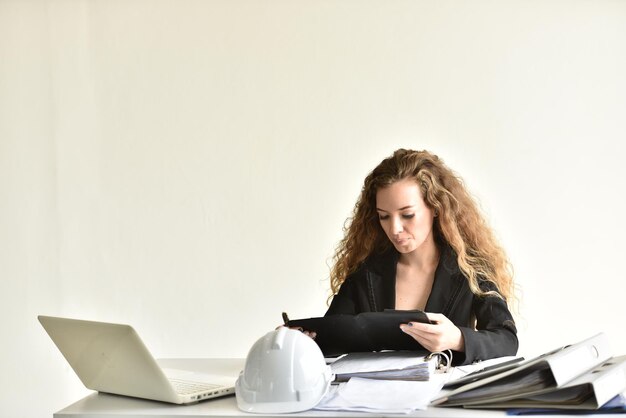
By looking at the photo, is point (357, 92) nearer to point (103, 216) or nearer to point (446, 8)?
point (446, 8)

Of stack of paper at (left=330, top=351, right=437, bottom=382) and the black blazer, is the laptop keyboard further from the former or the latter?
the black blazer

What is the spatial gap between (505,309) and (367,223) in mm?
554

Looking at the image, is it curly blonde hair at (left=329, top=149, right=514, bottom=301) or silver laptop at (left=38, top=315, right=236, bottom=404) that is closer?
silver laptop at (left=38, top=315, right=236, bottom=404)

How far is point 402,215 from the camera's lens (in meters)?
2.46

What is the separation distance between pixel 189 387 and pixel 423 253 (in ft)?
3.50

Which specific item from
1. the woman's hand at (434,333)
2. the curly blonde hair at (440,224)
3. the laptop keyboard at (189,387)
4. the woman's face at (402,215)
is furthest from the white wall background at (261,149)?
the laptop keyboard at (189,387)

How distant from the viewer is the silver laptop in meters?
1.60

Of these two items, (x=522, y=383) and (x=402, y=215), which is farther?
(x=402, y=215)

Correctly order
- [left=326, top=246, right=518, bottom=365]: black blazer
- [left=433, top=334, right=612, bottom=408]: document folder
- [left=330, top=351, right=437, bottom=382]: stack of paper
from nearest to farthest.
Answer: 1. [left=433, top=334, right=612, bottom=408]: document folder
2. [left=330, top=351, right=437, bottom=382]: stack of paper
3. [left=326, top=246, right=518, bottom=365]: black blazer

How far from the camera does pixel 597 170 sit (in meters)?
4.13

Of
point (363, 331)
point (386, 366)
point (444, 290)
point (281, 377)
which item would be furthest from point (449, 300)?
point (281, 377)

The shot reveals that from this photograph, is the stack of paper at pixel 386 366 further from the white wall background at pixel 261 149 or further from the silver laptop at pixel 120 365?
the white wall background at pixel 261 149

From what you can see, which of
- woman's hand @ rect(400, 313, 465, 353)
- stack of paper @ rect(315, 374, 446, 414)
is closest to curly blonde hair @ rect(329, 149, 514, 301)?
woman's hand @ rect(400, 313, 465, 353)

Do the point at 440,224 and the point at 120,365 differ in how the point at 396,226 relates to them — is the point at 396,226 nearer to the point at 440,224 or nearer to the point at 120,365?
the point at 440,224
